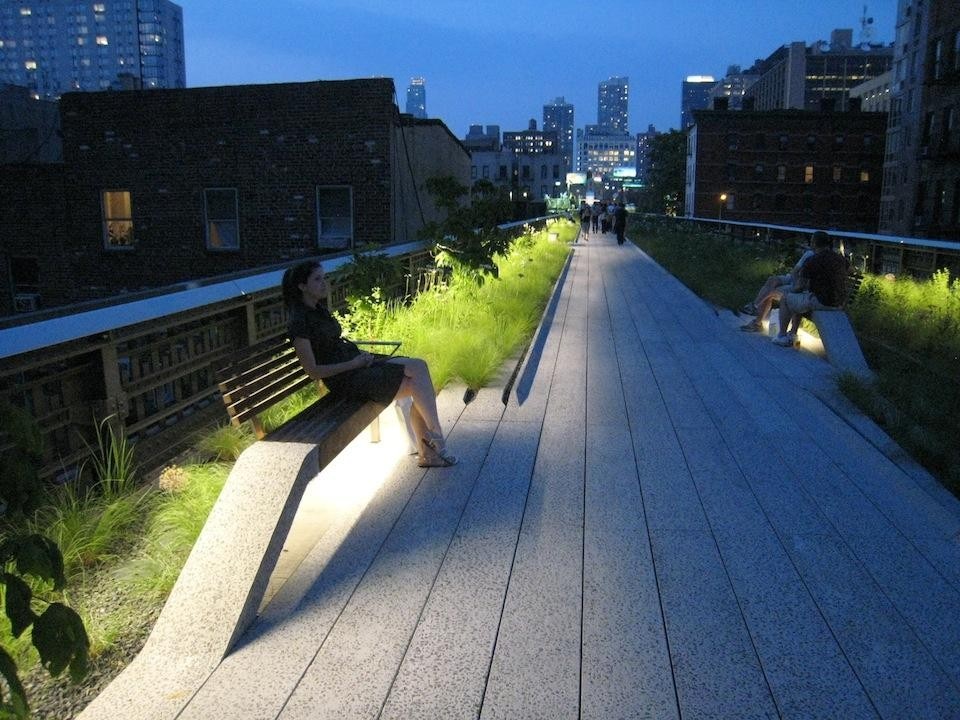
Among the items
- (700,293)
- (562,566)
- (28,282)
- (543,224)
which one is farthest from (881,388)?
(543,224)

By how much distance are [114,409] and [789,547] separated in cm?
364

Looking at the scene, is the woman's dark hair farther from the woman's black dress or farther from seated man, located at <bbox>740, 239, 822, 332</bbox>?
seated man, located at <bbox>740, 239, 822, 332</bbox>

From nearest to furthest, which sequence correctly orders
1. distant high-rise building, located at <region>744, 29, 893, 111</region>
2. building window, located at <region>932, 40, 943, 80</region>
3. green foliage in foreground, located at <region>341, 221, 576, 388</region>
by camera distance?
1. green foliage in foreground, located at <region>341, 221, 576, 388</region>
2. building window, located at <region>932, 40, 943, 80</region>
3. distant high-rise building, located at <region>744, 29, 893, 111</region>

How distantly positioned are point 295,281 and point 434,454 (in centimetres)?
143

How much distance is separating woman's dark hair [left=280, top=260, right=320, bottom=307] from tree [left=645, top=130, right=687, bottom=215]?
312ft

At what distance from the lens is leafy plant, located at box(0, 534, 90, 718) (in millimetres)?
1997

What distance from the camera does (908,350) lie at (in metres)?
9.34

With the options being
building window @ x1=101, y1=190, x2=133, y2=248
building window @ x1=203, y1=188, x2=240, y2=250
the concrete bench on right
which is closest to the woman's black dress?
the concrete bench on right

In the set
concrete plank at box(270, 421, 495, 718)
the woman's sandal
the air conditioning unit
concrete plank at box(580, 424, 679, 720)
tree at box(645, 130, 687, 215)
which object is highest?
tree at box(645, 130, 687, 215)

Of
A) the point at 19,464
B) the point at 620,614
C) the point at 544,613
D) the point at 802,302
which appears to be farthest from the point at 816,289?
the point at 19,464

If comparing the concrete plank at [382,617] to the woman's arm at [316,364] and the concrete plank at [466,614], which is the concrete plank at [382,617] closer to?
the concrete plank at [466,614]

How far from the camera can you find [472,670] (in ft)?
10.0

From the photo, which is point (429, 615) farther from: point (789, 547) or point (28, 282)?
point (28, 282)

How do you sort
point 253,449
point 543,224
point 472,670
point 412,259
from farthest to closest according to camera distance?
1. point 543,224
2. point 412,259
3. point 253,449
4. point 472,670
